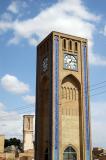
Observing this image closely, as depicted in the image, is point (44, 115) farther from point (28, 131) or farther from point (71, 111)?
point (28, 131)

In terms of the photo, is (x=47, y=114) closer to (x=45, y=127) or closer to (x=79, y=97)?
(x=45, y=127)

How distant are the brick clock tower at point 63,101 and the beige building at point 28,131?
86.7ft

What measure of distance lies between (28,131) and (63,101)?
30.0m

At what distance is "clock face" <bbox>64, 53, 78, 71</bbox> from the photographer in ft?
95.6

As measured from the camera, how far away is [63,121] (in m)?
27.8

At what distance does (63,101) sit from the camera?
28.2m

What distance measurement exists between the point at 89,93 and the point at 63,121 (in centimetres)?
356

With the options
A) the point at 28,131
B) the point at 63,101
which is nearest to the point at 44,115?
the point at 63,101

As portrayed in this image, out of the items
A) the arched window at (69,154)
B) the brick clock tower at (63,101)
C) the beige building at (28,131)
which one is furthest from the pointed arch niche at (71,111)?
the beige building at (28,131)

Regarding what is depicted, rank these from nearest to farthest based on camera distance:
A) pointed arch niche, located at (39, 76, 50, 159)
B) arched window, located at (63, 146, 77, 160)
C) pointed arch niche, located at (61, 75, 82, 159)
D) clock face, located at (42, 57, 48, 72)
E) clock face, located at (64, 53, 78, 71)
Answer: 1. arched window, located at (63, 146, 77, 160)
2. pointed arch niche, located at (61, 75, 82, 159)
3. pointed arch niche, located at (39, 76, 50, 159)
4. clock face, located at (64, 53, 78, 71)
5. clock face, located at (42, 57, 48, 72)

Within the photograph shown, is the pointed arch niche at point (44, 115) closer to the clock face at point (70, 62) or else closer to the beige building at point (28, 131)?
the clock face at point (70, 62)

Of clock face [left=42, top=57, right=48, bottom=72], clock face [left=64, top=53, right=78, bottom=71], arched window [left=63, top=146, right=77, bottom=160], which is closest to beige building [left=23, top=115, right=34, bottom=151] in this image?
clock face [left=42, top=57, right=48, bottom=72]

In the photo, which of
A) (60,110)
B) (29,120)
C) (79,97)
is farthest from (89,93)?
(29,120)

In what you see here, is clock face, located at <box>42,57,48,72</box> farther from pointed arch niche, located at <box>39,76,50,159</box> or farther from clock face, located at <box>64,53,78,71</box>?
clock face, located at <box>64,53,78,71</box>
